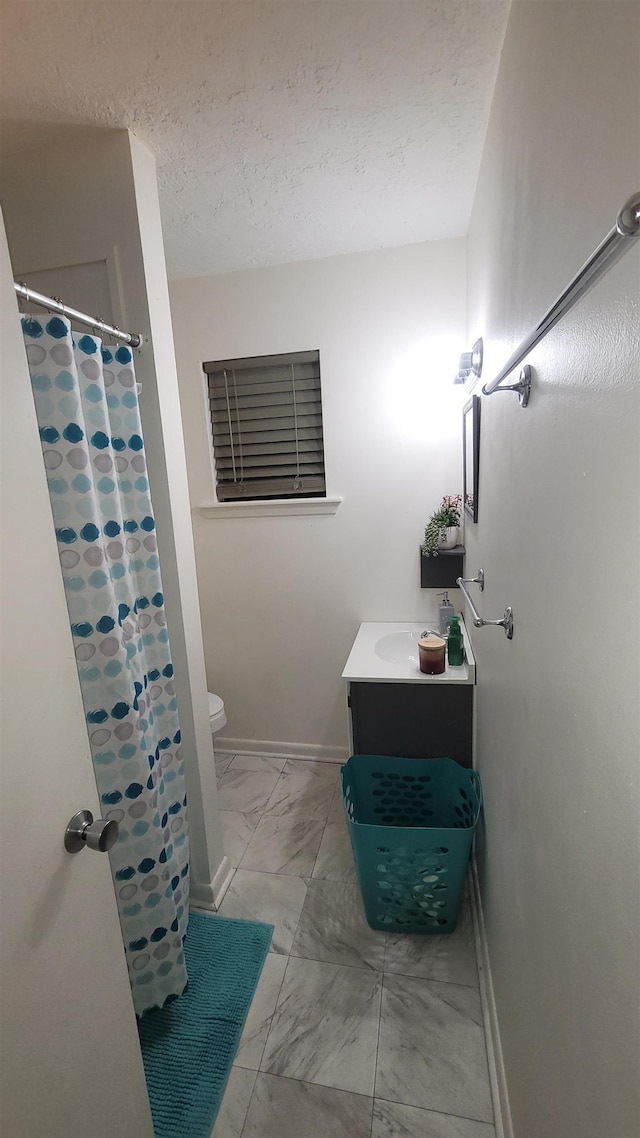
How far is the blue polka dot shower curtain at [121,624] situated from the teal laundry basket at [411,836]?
1.91ft

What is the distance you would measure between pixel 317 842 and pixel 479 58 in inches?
99.1

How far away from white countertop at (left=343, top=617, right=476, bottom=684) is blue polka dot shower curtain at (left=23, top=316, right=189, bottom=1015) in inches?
31.2

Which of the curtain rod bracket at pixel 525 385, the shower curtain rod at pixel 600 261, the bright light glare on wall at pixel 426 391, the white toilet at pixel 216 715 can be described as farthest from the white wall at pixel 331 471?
the shower curtain rod at pixel 600 261

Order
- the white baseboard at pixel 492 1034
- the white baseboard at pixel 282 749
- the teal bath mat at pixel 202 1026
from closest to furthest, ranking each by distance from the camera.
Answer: the white baseboard at pixel 492 1034, the teal bath mat at pixel 202 1026, the white baseboard at pixel 282 749

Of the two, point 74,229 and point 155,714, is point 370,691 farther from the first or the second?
point 74,229

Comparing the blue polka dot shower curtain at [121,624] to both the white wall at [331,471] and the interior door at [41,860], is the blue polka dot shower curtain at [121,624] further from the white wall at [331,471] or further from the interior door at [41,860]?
the white wall at [331,471]

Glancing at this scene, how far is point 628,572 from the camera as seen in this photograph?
1.54 feet

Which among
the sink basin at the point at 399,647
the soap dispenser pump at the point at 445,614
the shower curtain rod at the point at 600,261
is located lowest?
the sink basin at the point at 399,647

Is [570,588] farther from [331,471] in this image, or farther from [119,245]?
[331,471]

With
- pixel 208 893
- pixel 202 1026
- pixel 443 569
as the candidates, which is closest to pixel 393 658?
pixel 443 569

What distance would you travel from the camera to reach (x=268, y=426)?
2.36 m

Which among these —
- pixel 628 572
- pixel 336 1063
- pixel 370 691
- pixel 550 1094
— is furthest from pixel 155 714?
pixel 628 572

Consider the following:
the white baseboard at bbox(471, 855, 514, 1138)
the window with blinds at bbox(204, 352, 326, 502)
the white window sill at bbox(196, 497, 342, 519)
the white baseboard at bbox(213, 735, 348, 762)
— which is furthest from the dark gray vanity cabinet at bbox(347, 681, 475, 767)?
the window with blinds at bbox(204, 352, 326, 502)

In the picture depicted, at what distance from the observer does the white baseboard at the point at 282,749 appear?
100 inches
